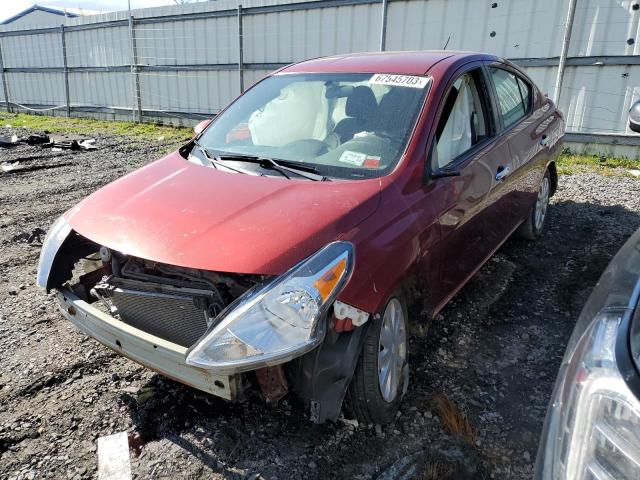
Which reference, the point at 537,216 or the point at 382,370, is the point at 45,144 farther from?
the point at 382,370

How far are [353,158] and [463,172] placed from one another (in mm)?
678

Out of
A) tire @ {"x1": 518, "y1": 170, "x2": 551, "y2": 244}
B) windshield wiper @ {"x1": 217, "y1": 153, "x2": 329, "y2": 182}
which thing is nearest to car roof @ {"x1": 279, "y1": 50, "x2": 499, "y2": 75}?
windshield wiper @ {"x1": 217, "y1": 153, "x2": 329, "y2": 182}

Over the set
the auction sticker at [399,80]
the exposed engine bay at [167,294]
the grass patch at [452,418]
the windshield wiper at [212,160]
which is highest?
the auction sticker at [399,80]

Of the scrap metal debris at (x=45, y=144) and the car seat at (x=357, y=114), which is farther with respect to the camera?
the scrap metal debris at (x=45, y=144)

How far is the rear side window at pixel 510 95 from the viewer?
11.8 ft

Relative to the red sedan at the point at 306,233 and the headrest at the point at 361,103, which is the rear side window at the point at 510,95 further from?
the headrest at the point at 361,103

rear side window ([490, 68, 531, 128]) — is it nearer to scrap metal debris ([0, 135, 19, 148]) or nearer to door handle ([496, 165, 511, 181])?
door handle ([496, 165, 511, 181])

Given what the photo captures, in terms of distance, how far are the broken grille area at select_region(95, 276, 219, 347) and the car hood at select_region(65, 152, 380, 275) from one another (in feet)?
0.74

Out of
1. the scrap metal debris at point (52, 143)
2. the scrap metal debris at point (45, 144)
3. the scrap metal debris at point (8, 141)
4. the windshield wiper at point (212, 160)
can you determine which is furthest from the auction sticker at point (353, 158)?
the scrap metal debris at point (8, 141)

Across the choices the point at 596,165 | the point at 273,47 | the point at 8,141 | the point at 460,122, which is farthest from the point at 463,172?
the point at 8,141

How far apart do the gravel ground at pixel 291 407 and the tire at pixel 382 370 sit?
13cm

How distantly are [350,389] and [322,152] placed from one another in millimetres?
1266

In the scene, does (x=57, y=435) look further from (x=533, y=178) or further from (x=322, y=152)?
(x=533, y=178)

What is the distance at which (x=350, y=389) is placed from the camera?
2211mm
